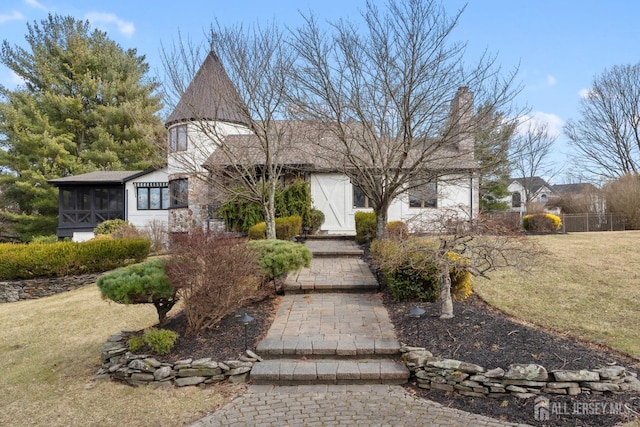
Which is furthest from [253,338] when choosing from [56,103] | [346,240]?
[56,103]

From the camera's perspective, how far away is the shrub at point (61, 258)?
10.2 m

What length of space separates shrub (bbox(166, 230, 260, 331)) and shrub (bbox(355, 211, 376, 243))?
7.75 m

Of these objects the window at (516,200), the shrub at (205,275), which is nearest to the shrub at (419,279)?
the shrub at (205,275)

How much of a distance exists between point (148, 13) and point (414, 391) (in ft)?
31.8

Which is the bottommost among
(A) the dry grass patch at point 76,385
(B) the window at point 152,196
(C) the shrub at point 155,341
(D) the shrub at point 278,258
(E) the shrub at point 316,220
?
(A) the dry grass patch at point 76,385

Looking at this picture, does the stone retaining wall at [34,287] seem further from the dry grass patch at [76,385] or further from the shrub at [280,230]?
the shrub at [280,230]

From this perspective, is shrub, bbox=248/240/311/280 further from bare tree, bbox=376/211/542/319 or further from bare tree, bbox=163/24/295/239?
bare tree, bbox=163/24/295/239

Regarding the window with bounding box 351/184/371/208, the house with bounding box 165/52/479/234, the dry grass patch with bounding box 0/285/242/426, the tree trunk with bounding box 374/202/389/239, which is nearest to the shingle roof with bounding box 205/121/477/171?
the house with bounding box 165/52/479/234

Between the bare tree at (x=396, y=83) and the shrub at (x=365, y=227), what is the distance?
457 cm

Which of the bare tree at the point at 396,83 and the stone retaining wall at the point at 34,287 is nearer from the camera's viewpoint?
the bare tree at the point at 396,83

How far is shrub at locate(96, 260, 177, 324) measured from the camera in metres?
4.79

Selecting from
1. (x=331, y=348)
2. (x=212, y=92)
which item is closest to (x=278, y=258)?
(x=331, y=348)

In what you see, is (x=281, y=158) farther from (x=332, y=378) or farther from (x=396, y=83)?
(x=332, y=378)

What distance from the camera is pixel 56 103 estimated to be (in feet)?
78.5
